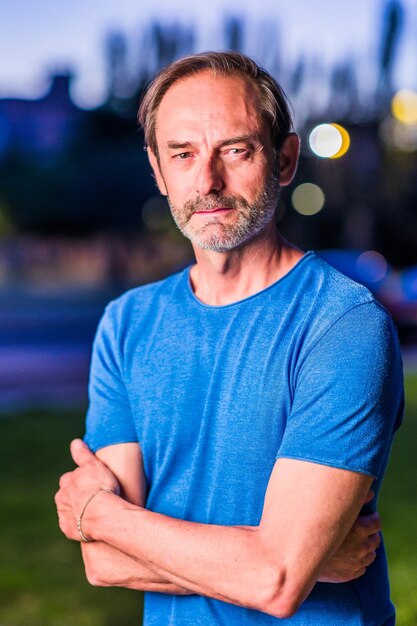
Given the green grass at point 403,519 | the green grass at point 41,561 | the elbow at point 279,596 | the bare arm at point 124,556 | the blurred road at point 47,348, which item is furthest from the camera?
the blurred road at point 47,348

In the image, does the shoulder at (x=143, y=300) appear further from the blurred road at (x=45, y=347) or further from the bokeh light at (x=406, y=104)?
the bokeh light at (x=406, y=104)

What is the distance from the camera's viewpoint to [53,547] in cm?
507

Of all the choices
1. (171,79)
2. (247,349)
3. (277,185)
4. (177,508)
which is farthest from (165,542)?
(171,79)

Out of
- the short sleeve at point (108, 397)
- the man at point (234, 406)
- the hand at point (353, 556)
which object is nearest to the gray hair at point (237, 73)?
the man at point (234, 406)

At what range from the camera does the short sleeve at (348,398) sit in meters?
1.54

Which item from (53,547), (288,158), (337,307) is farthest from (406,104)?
(337,307)

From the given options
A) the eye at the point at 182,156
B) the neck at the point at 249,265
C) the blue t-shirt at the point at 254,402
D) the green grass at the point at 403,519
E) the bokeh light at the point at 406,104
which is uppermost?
the eye at the point at 182,156

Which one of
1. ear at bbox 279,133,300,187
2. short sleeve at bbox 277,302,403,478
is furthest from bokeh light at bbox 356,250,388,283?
short sleeve at bbox 277,302,403,478

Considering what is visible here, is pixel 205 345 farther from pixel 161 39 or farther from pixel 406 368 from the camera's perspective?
pixel 161 39

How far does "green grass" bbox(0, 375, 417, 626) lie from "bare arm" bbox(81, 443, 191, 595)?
7.97ft

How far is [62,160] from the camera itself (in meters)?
19.9

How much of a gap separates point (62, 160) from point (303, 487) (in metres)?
19.1

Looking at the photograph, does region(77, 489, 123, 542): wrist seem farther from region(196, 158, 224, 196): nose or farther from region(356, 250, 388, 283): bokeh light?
region(356, 250, 388, 283): bokeh light

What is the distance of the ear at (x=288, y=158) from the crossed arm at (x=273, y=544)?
687 millimetres
